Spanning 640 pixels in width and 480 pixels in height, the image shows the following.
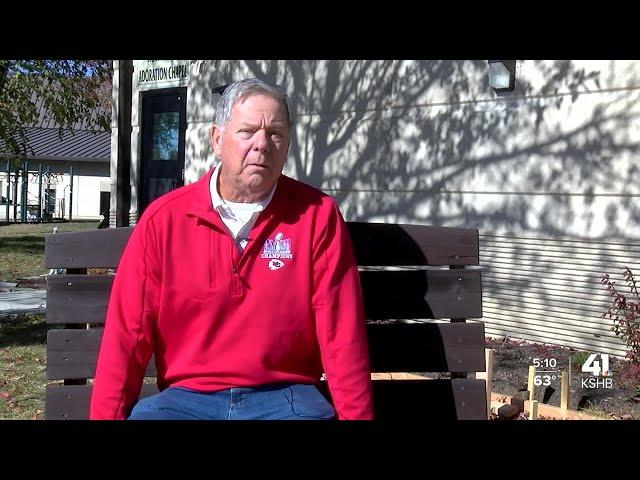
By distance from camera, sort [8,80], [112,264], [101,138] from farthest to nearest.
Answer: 1. [101,138]
2. [8,80]
3. [112,264]

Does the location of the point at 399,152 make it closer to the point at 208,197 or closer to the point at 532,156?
the point at 532,156

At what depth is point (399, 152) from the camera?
8.96m

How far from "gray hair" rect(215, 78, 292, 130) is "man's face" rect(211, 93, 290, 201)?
2cm

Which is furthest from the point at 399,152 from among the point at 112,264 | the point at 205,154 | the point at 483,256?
the point at 112,264

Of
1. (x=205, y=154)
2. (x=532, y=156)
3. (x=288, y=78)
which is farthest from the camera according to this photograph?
(x=205, y=154)

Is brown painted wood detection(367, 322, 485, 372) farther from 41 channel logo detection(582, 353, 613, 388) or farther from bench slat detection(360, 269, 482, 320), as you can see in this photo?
41 channel logo detection(582, 353, 613, 388)

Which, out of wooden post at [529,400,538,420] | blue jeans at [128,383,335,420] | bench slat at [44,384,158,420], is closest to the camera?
blue jeans at [128,383,335,420]

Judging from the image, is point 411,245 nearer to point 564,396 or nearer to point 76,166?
point 564,396

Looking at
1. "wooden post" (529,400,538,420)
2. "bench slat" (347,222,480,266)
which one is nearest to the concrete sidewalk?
"wooden post" (529,400,538,420)

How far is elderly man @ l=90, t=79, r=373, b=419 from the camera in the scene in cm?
282

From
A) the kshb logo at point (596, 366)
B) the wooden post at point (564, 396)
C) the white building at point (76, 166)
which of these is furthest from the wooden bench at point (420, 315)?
the white building at point (76, 166)

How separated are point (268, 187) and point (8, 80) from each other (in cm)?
1214

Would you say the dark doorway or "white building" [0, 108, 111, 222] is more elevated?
"white building" [0, 108, 111, 222]

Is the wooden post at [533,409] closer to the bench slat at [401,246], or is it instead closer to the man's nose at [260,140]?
the bench slat at [401,246]
